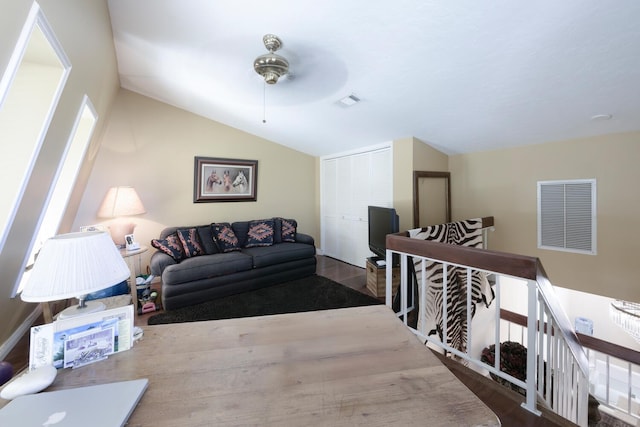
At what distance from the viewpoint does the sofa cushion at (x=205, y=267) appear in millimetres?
2896

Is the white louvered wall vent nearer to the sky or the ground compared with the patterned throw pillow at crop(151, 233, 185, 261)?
nearer to the sky

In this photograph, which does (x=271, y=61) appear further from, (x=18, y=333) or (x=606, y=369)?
(x=606, y=369)

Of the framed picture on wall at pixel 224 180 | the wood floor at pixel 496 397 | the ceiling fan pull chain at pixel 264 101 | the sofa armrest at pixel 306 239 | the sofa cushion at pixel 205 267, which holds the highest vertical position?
the ceiling fan pull chain at pixel 264 101

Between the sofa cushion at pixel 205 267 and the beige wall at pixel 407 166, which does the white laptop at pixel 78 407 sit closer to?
the sofa cushion at pixel 205 267

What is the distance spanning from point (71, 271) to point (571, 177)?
4.20 metres

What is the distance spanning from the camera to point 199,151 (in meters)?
4.14

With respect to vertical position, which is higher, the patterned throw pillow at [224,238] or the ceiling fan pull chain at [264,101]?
the ceiling fan pull chain at [264,101]

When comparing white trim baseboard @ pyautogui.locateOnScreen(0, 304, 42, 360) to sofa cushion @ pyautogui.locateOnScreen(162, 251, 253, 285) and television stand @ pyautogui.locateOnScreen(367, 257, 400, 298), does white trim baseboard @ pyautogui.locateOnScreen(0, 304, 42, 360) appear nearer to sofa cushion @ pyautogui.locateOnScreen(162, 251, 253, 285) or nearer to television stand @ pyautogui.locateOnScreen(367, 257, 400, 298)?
sofa cushion @ pyautogui.locateOnScreen(162, 251, 253, 285)

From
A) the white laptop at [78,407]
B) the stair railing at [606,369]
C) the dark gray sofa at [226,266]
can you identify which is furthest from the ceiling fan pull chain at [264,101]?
the stair railing at [606,369]

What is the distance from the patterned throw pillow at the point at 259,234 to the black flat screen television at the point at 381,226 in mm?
1622

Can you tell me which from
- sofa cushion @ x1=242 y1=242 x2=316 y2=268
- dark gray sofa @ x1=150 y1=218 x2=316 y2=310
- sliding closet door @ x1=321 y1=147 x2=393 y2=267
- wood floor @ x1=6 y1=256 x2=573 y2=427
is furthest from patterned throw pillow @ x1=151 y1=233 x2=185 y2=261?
sliding closet door @ x1=321 y1=147 x2=393 y2=267

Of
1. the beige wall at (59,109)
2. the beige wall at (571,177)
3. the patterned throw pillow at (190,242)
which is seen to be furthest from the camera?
the patterned throw pillow at (190,242)

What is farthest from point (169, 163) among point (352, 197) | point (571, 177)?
point (571, 177)

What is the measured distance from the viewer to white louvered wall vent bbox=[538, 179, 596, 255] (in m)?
2.78
